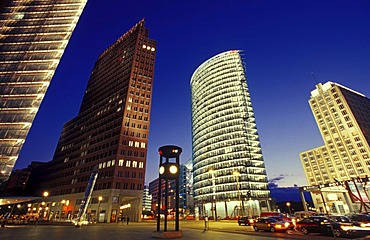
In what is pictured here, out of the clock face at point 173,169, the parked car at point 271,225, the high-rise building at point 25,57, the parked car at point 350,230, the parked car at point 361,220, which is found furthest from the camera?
the high-rise building at point 25,57

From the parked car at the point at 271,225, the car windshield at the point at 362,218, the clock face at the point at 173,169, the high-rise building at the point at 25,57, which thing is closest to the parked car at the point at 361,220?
the car windshield at the point at 362,218

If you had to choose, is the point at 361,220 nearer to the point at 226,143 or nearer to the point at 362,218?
the point at 362,218

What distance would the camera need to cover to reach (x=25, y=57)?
78250mm

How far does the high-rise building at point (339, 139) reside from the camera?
3991 inches

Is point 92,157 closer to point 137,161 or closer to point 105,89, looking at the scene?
point 137,161

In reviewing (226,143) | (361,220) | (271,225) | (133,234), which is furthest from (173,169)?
(226,143)

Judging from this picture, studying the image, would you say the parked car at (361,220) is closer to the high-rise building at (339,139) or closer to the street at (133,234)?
the street at (133,234)

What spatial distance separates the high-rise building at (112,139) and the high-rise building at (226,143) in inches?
1599

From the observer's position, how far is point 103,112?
8988 cm

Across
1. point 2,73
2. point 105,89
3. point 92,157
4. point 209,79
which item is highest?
point 209,79

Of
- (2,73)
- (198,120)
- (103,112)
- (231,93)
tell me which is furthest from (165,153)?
(198,120)

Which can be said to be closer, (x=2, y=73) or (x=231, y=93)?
(x=2, y=73)

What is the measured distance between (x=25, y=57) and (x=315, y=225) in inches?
3841

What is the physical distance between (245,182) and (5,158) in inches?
3637
